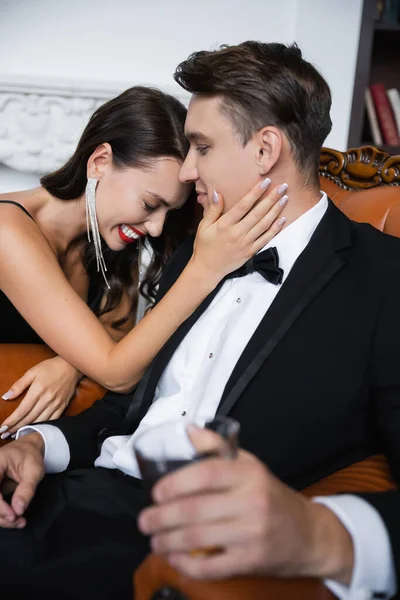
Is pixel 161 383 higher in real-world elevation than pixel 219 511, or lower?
lower

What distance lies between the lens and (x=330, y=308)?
51.6 inches

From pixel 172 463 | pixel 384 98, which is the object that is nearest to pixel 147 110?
pixel 172 463

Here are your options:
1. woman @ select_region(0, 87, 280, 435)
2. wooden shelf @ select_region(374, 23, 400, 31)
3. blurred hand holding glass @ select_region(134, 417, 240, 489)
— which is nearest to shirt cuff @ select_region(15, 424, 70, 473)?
woman @ select_region(0, 87, 280, 435)

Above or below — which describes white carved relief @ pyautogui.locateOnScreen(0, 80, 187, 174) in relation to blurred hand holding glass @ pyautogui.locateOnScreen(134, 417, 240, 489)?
below

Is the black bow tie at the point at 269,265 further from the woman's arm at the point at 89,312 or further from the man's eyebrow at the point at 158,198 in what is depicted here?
the man's eyebrow at the point at 158,198

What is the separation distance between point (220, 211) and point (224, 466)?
882 mm

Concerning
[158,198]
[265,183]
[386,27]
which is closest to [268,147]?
[265,183]

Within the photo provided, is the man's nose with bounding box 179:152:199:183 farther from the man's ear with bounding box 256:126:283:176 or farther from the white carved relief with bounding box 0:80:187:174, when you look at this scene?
the white carved relief with bounding box 0:80:187:174

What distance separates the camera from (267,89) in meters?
1.43

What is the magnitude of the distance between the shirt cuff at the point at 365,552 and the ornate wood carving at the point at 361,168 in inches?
41.2

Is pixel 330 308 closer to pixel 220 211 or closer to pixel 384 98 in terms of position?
pixel 220 211

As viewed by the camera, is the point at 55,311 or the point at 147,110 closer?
the point at 55,311

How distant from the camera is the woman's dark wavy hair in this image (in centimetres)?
176

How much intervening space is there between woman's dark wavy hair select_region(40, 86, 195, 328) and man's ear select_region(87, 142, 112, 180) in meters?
0.02
